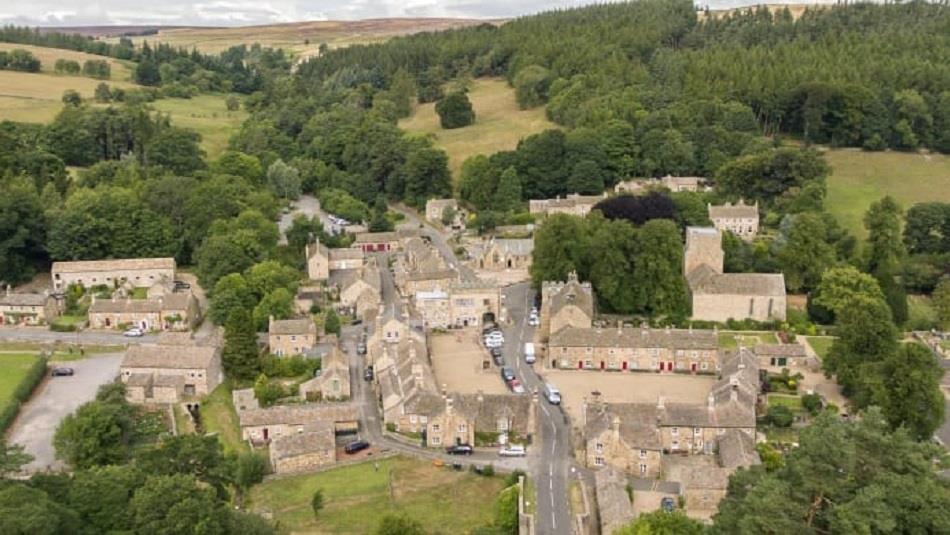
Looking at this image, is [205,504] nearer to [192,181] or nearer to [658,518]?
[658,518]

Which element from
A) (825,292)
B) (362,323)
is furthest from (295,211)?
(825,292)

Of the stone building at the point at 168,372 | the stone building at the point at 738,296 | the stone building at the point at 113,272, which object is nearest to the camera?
the stone building at the point at 168,372

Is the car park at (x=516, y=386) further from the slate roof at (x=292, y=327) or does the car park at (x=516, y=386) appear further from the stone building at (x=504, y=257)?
the stone building at (x=504, y=257)

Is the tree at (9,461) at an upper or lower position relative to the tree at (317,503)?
upper

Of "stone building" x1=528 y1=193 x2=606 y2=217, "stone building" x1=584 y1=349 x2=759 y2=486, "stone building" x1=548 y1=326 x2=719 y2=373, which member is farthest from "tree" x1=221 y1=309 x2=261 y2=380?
"stone building" x1=528 y1=193 x2=606 y2=217

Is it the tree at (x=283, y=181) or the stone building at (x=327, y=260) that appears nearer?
the stone building at (x=327, y=260)

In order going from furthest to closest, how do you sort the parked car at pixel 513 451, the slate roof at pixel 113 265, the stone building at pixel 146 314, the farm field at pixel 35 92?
1. the farm field at pixel 35 92
2. the slate roof at pixel 113 265
3. the stone building at pixel 146 314
4. the parked car at pixel 513 451

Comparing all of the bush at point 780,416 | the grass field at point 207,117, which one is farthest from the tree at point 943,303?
the grass field at point 207,117
